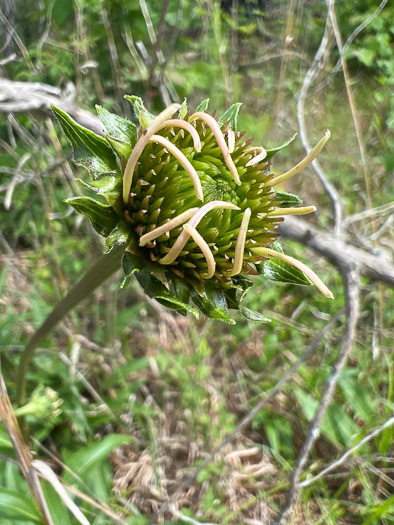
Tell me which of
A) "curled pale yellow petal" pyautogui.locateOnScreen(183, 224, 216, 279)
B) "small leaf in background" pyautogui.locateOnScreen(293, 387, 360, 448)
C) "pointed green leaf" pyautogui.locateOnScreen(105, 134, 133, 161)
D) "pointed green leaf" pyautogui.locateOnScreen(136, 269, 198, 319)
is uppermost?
"pointed green leaf" pyautogui.locateOnScreen(105, 134, 133, 161)

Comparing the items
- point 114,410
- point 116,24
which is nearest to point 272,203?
point 114,410

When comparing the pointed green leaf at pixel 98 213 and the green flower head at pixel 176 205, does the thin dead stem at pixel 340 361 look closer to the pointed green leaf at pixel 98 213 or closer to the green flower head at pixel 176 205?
the green flower head at pixel 176 205

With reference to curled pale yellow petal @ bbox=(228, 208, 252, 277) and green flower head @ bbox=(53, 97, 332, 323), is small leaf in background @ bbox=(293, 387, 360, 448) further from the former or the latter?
curled pale yellow petal @ bbox=(228, 208, 252, 277)

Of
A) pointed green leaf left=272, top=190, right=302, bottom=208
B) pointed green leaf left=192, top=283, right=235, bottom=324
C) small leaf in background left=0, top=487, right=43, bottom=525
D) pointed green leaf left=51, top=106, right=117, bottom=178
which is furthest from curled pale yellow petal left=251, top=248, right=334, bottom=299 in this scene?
small leaf in background left=0, top=487, right=43, bottom=525

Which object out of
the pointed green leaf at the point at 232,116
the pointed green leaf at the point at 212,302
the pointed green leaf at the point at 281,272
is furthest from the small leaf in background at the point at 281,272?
the pointed green leaf at the point at 232,116

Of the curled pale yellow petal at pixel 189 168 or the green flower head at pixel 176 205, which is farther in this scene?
the green flower head at pixel 176 205

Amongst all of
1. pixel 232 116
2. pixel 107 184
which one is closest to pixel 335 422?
pixel 232 116
